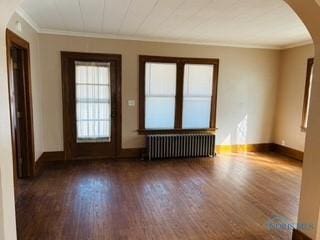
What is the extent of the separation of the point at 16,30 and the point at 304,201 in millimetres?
4009

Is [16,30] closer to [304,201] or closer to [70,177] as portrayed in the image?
[70,177]

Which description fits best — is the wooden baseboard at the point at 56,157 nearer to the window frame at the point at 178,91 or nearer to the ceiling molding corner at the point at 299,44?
the window frame at the point at 178,91

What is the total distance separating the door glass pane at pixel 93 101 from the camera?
487 cm

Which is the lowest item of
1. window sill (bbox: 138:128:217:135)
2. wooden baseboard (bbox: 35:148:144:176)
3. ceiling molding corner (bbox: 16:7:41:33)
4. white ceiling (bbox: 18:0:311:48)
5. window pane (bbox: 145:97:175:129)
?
wooden baseboard (bbox: 35:148:144:176)

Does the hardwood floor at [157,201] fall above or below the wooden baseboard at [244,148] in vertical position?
below

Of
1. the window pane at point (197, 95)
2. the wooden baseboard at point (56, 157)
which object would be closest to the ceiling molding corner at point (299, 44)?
the window pane at point (197, 95)

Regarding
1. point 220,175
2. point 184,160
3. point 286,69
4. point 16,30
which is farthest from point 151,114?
point 286,69

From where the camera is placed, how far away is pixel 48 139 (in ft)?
15.7

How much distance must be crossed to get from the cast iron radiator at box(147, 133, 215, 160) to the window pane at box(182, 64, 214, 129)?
325mm

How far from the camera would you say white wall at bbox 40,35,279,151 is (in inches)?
185

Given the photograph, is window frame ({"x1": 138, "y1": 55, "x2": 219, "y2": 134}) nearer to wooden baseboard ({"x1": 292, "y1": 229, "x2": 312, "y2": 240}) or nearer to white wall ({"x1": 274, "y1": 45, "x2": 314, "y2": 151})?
white wall ({"x1": 274, "y1": 45, "x2": 314, "y2": 151})

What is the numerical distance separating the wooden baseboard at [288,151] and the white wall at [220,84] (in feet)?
0.89

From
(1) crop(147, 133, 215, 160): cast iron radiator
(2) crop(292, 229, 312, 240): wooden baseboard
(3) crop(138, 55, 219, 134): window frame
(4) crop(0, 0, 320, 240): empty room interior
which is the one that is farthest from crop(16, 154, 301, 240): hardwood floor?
(3) crop(138, 55, 219, 134): window frame

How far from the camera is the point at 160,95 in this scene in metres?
5.28
